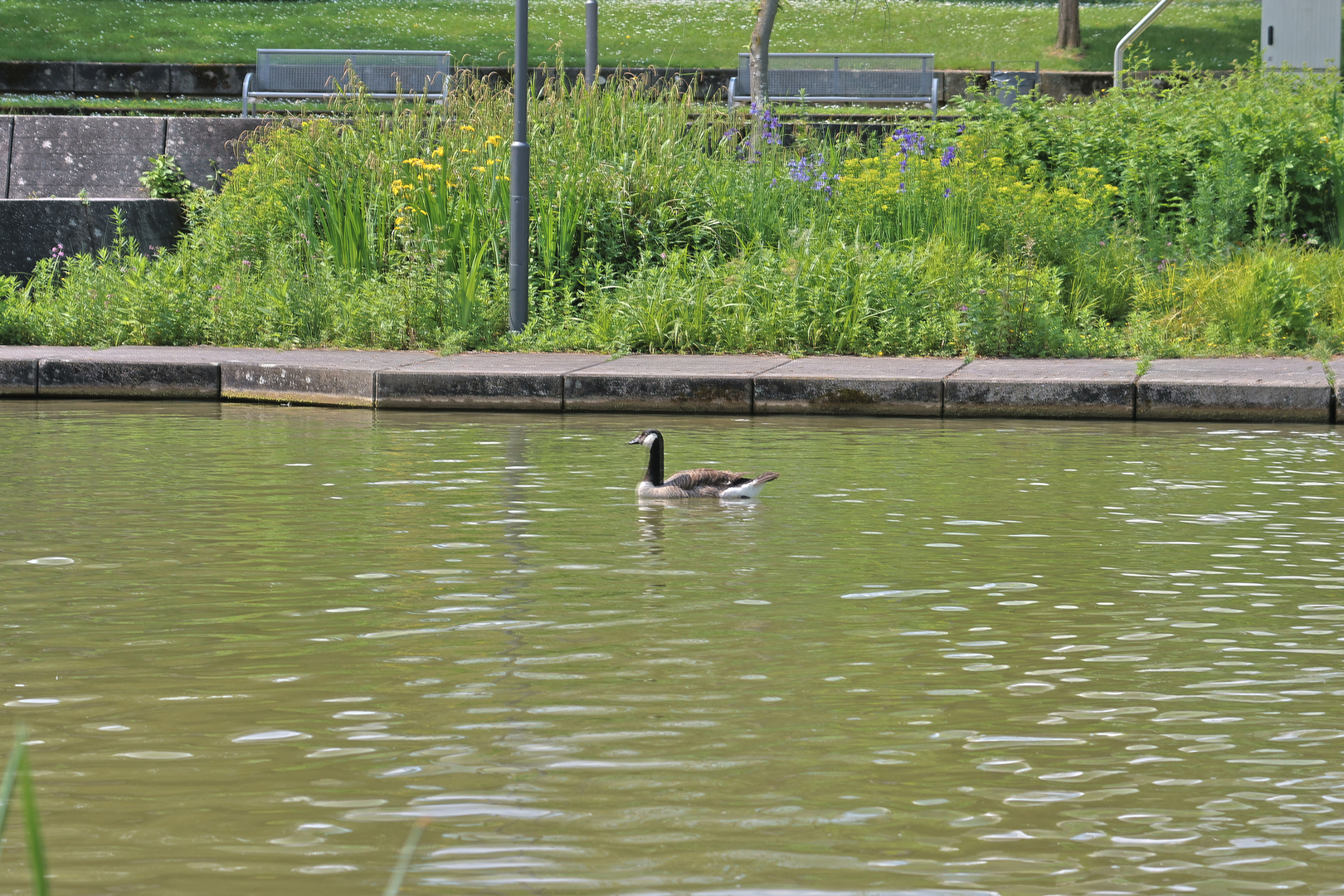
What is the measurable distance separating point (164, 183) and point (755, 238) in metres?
A: 7.84

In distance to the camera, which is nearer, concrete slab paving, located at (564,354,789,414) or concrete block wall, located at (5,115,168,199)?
concrete slab paving, located at (564,354,789,414)

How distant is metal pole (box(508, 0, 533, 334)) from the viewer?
1537 centimetres

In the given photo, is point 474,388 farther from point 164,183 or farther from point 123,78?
point 123,78

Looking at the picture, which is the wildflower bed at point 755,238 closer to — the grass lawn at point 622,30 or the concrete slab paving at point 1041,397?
the concrete slab paving at point 1041,397

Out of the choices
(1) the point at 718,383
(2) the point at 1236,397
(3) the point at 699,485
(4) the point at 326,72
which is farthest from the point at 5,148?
(3) the point at 699,485

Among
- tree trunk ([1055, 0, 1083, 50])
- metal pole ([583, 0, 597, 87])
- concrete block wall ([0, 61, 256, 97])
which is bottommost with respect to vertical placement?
metal pole ([583, 0, 597, 87])

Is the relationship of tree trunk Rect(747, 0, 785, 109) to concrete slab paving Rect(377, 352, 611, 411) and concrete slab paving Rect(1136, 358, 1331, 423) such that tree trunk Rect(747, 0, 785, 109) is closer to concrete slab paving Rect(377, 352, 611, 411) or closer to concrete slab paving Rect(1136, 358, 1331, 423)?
concrete slab paving Rect(377, 352, 611, 411)

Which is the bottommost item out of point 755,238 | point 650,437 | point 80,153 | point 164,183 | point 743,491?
point 743,491

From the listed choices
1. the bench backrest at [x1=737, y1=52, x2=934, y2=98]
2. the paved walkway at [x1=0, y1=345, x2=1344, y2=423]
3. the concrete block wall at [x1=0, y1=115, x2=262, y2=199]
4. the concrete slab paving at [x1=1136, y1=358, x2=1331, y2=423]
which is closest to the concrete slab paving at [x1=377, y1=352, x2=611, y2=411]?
the paved walkway at [x1=0, y1=345, x2=1344, y2=423]

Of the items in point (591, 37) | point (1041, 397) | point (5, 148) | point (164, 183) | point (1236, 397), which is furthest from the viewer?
point (591, 37)

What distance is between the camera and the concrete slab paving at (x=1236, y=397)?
12492 mm

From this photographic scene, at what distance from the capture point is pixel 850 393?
13.1 meters

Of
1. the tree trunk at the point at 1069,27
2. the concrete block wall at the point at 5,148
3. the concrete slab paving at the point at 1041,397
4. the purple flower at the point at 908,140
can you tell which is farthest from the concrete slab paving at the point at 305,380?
the tree trunk at the point at 1069,27

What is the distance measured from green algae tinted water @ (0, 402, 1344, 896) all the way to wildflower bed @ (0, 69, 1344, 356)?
5.37 meters
